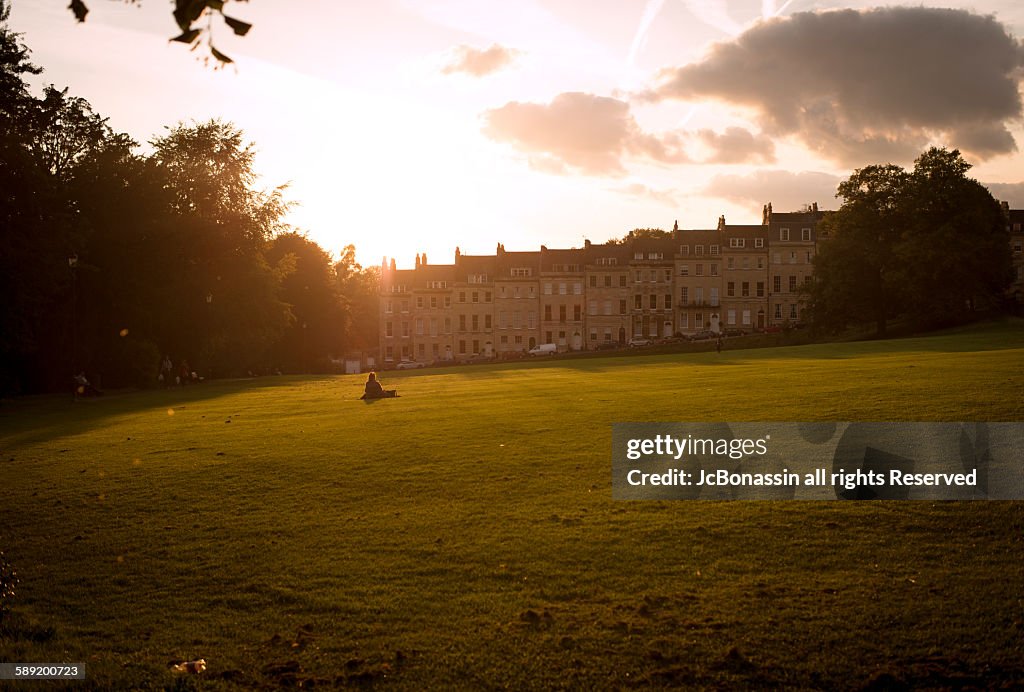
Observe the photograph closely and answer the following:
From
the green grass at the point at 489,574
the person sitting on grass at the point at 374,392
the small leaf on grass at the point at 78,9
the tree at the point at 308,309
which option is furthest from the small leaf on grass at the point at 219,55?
the tree at the point at 308,309

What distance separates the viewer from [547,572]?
34.6ft

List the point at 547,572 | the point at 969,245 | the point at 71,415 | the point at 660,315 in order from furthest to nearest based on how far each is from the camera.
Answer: the point at 660,315, the point at 969,245, the point at 71,415, the point at 547,572

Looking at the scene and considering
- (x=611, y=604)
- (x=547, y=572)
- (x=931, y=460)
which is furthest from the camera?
(x=931, y=460)

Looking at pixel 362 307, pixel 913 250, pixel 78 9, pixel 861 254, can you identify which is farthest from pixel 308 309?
pixel 78 9

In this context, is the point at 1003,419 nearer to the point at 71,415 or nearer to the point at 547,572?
the point at 547,572

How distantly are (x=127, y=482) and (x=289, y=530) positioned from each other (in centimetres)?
592

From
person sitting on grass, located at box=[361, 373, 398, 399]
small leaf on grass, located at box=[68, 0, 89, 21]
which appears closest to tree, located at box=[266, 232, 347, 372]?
person sitting on grass, located at box=[361, 373, 398, 399]

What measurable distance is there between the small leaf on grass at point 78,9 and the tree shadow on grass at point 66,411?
21939mm

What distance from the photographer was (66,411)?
3809 centimetres

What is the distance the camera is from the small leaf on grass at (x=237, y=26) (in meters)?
4.76

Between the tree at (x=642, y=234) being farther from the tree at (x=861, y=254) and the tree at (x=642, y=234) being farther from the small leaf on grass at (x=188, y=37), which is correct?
the small leaf on grass at (x=188, y=37)

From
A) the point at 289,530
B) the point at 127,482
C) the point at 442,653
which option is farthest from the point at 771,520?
the point at 127,482

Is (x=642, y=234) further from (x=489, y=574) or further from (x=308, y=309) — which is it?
(x=489, y=574)

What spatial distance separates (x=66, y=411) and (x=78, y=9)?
37153 mm
